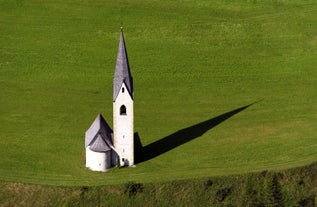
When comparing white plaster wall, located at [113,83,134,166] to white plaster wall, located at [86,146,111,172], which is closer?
white plaster wall, located at [113,83,134,166]

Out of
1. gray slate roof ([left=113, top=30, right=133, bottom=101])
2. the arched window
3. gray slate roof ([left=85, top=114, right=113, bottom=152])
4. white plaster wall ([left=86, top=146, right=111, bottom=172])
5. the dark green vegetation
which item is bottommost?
the dark green vegetation

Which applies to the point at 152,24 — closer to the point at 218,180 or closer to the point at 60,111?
the point at 60,111

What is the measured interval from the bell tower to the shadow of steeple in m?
2.82

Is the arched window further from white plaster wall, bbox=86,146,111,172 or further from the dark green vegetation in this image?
the dark green vegetation

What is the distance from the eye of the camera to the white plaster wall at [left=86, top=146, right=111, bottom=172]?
89.7 metres

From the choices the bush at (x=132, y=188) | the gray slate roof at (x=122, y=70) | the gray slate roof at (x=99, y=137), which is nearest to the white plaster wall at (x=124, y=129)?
the gray slate roof at (x=122, y=70)

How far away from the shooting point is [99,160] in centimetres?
8988

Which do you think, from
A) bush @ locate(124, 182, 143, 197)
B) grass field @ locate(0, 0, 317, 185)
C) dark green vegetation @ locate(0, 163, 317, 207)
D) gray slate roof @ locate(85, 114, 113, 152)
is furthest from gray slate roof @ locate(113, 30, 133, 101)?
dark green vegetation @ locate(0, 163, 317, 207)

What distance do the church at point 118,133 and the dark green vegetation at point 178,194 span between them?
15.4 ft

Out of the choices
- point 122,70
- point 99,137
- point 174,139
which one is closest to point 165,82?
point 174,139

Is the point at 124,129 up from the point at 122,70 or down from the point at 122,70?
down

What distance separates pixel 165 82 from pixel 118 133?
25.8 metres

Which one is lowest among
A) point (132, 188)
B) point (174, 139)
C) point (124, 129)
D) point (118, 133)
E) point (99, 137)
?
Result: point (132, 188)

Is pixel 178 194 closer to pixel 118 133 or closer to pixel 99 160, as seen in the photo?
pixel 118 133
